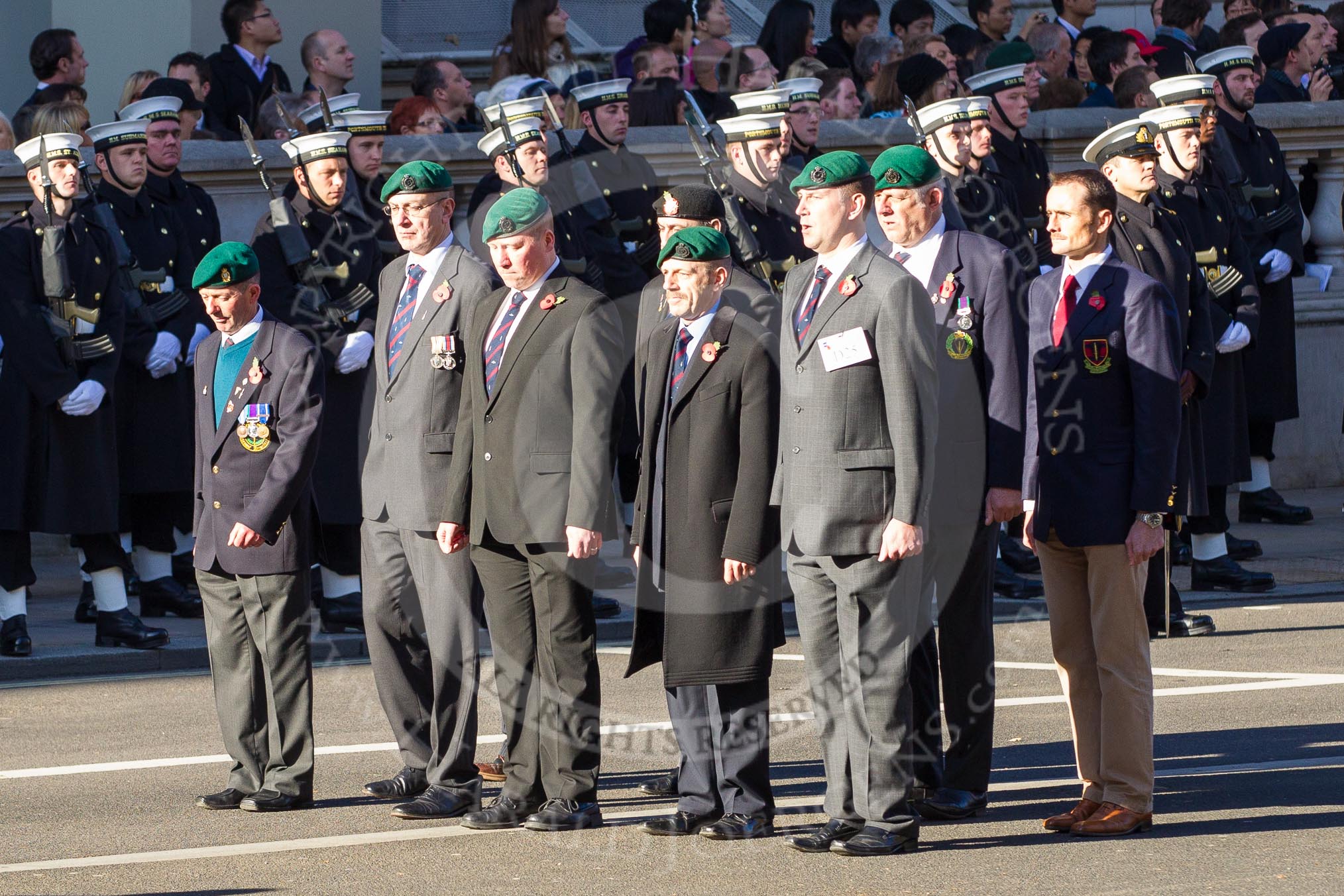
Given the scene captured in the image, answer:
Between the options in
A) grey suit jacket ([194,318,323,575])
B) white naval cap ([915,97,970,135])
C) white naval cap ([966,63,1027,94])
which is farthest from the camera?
white naval cap ([966,63,1027,94])

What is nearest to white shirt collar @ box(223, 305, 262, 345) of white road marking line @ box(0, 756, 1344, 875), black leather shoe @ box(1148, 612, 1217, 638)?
white road marking line @ box(0, 756, 1344, 875)

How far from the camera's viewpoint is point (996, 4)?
1592 cm

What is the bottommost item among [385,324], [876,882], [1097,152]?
[876,882]

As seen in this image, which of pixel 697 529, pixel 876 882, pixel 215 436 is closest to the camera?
pixel 876 882

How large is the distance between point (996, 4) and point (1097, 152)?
6.69 meters

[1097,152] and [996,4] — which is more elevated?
[996,4]

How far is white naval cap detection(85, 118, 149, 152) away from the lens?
1070 centimetres

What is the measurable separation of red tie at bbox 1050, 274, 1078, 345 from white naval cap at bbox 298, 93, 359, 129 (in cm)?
505

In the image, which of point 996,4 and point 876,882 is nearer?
point 876,882

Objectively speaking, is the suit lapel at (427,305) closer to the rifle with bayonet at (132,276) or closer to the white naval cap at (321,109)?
the rifle with bayonet at (132,276)

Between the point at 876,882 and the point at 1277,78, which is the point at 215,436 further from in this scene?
the point at 1277,78

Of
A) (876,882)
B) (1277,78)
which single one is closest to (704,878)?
(876,882)

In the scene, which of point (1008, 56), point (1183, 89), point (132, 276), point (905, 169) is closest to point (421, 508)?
point (905, 169)

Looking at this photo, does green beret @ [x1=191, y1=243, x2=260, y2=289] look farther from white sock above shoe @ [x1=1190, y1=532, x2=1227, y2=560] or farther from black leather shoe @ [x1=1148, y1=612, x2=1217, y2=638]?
white sock above shoe @ [x1=1190, y1=532, x2=1227, y2=560]
